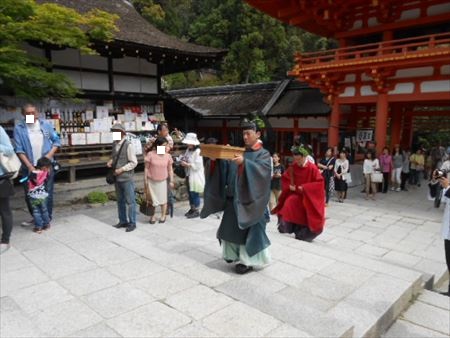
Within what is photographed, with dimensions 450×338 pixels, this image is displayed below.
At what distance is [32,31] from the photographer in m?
5.54

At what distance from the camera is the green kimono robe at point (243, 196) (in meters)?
3.79

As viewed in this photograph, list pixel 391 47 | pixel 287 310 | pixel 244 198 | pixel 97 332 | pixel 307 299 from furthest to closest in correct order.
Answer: pixel 391 47 < pixel 244 198 < pixel 307 299 < pixel 287 310 < pixel 97 332

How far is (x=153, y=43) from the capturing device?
36.0 feet

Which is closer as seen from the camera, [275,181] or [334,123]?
[275,181]

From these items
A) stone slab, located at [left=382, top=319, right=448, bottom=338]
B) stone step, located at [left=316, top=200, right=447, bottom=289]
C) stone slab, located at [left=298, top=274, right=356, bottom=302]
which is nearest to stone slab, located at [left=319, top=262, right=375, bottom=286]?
stone slab, located at [left=298, top=274, right=356, bottom=302]

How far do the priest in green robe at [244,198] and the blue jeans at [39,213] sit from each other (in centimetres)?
289

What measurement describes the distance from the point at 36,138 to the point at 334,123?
1107 centimetres

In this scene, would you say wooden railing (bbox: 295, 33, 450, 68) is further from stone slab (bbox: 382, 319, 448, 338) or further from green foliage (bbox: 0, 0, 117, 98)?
stone slab (bbox: 382, 319, 448, 338)

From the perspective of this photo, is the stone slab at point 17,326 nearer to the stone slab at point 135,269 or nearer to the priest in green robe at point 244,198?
the stone slab at point 135,269

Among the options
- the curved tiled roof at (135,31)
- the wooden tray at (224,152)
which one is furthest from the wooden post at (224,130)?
the wooden tray at (224,152)

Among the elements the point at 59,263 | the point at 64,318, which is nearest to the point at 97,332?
the point at 64,318

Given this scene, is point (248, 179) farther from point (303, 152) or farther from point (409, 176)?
point (409, 176)

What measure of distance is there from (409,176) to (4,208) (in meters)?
14.1

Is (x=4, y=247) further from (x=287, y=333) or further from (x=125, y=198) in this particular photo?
(x=287, y=333)
